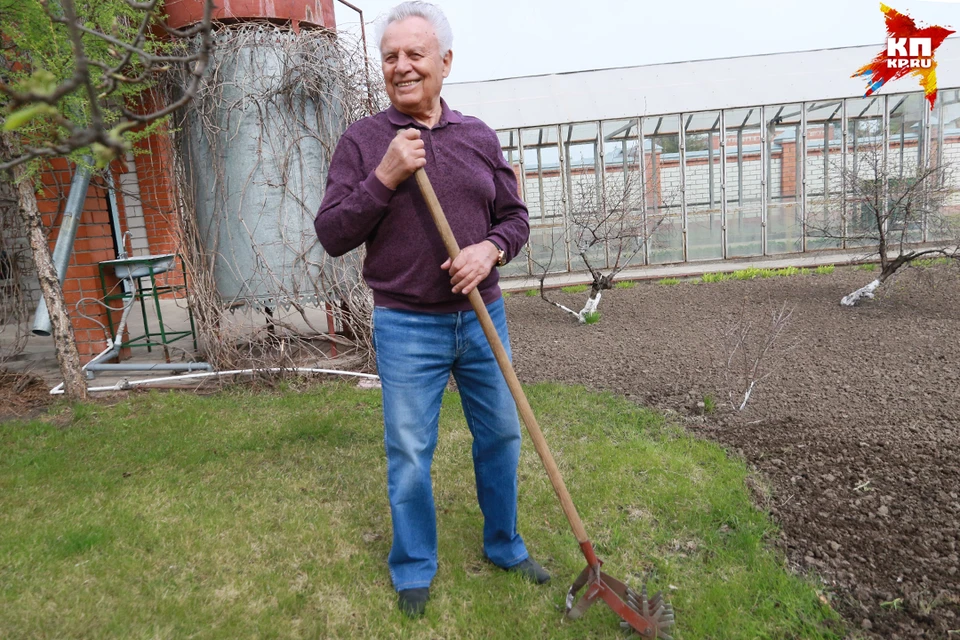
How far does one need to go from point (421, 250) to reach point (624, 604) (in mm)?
1263

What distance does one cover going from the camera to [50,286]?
4.62 m

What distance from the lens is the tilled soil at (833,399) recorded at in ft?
8.34

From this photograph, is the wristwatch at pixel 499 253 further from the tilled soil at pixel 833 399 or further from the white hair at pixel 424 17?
the tilled soil at pixel 833 399

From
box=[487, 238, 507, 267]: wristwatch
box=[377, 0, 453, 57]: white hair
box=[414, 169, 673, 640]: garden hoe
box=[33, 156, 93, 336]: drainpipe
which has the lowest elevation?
box=[414, 169, 673, 640]: garden hoe

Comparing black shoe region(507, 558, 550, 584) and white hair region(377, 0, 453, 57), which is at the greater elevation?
white hair region(377, 0, 453, 57)

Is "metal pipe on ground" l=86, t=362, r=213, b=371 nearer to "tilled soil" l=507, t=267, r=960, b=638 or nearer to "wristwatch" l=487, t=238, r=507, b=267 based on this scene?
"tilled soil" l=507, t=267, r=960, b=638

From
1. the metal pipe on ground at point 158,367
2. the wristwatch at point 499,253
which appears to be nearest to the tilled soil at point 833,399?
the wristwatch at point 499,253

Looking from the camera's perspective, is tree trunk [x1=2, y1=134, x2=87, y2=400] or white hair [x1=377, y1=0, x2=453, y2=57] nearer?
Result: white hair [x1=377, y1=0, x2=453, y2=57]

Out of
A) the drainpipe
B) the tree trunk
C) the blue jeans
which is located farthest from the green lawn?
the drainpipe

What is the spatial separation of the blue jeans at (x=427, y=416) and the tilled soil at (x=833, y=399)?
119 cm

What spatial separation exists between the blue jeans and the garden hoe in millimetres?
156

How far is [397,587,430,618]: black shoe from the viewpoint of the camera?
2.36 m

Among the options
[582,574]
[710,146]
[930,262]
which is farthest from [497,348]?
[710,146]

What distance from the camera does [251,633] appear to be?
228 centimetres
